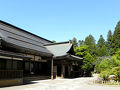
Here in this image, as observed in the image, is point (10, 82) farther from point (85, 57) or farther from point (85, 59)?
point (85, 57)

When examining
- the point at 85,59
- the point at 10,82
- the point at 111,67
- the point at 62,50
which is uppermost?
the point at 62,50

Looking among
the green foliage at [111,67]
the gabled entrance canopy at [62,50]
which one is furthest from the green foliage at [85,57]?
the green foliage at [111,67]

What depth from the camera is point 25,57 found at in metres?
12.4

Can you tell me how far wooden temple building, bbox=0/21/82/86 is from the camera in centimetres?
1170

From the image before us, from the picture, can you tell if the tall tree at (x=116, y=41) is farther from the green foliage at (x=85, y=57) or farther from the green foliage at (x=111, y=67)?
the green foliage at (x=111, y=67)

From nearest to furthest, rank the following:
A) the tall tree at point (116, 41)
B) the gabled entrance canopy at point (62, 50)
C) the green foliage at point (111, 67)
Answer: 1. the green foliage at point (111, 67)
2. the gabled entrance canopy at point (62, 50)
3. the tall tree at point (116, 41)

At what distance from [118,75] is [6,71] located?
10538mm

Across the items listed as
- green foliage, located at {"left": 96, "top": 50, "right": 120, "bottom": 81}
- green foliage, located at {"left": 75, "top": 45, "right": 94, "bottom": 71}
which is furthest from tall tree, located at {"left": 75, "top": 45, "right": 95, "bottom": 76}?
green foliage, located at {"left": 96, "top": 50, "right": 120, "bottom": 81}

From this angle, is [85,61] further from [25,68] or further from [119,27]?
[119,27]

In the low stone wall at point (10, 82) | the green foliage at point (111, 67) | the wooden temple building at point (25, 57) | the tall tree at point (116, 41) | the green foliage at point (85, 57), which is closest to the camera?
the low stone wall at point (10, 82)

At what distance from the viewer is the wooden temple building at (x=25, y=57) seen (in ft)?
38.4

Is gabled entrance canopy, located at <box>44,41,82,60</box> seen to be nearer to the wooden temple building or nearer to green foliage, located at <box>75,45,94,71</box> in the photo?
the wooden temple building

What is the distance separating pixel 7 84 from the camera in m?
11.1

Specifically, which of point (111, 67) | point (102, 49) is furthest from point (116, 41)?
point (111, 67)
